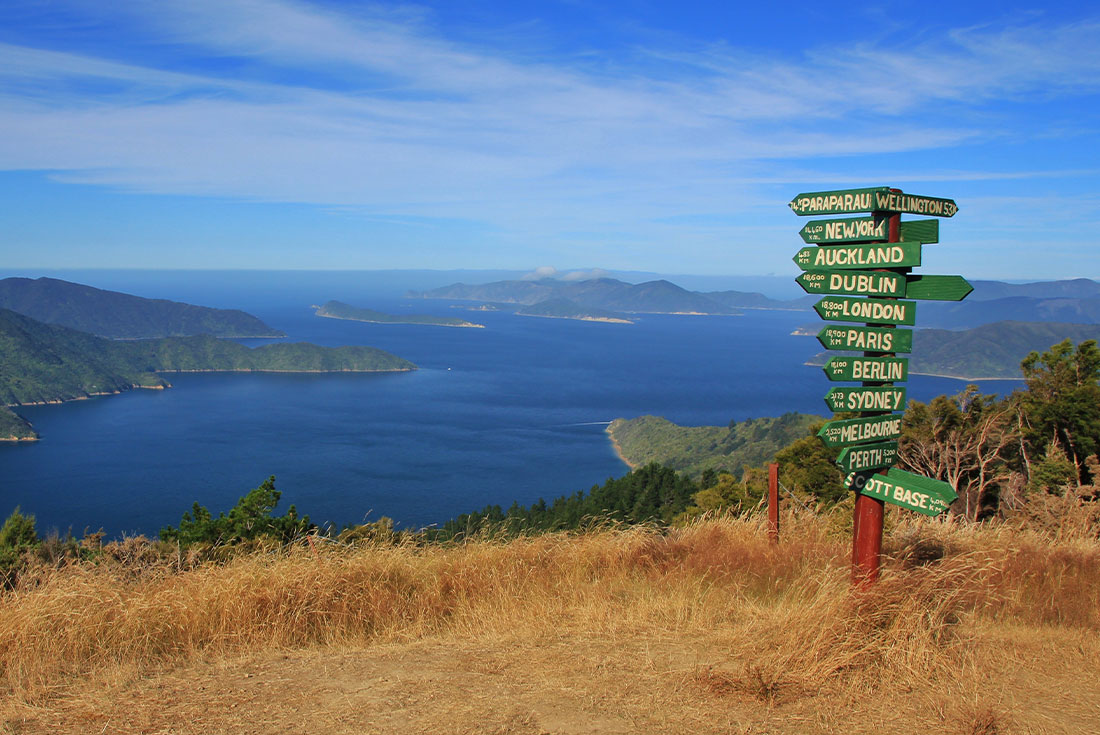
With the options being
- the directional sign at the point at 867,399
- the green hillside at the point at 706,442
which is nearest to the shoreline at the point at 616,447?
the green hillside at the point at 706,442

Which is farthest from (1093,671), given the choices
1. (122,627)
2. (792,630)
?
(122,627)

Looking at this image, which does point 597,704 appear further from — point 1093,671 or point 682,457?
point 682,457

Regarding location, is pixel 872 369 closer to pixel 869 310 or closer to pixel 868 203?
pixel 869 310

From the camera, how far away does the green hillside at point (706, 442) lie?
60.3m

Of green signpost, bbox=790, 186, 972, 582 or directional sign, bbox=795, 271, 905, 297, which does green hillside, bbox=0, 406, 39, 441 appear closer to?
directional sign, bbox=795, 271, 905, 297

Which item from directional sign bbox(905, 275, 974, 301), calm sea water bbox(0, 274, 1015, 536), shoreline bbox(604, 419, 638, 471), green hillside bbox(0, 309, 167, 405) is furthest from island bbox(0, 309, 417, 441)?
directional sign bbox(905, 275, 974, 301)

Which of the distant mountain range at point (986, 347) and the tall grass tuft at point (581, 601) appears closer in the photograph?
the tall grass tuft at point (581, 601)

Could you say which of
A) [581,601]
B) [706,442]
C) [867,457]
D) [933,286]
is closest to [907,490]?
[867,457]

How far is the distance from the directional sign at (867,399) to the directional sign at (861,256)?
25.6 inches

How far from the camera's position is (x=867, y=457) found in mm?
4078

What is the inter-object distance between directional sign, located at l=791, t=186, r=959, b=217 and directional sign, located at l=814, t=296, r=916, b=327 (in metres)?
0.47

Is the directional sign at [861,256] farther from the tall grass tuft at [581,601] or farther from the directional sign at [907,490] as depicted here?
the tall grass tuft at [581,601]

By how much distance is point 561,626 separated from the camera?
13.8ft

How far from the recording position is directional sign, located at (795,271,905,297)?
4070mm
